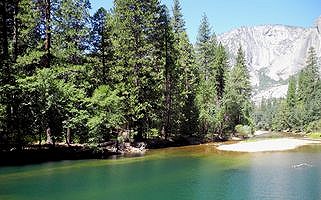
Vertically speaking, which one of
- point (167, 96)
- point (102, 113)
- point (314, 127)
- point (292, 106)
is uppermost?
point (292, 106)

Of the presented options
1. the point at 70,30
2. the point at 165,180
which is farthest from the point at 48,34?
the point at 165,180

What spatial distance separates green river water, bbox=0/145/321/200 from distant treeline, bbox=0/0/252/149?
5191 mm

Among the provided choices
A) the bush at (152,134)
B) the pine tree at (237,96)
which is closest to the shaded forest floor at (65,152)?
the bush at (152,134)

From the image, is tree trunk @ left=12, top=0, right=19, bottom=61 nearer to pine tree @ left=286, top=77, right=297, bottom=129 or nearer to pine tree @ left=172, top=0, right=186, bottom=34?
pine tree @ left=172, top=0, right=186, bottom=34

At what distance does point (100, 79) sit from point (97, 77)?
15.6 inches

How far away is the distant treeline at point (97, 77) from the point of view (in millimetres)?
30125

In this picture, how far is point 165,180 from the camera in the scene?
2086cm

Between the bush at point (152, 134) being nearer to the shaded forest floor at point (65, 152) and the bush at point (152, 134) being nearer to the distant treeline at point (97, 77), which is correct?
the distant treeline at point (97, 77)

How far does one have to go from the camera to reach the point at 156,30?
44.7m

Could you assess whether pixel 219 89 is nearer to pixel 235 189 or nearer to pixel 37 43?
pixel 37 43

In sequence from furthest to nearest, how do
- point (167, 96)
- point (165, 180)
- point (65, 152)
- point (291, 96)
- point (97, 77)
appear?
point (291, 96) → point (167, 96) → point (97, 77) → point (65, 152) → point (165, 180)

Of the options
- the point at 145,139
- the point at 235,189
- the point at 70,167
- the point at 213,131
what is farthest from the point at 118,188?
the point at 213,131

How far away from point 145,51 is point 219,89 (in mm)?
33073

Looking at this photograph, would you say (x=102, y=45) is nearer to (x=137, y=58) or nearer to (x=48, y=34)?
(x=137, y=58)
